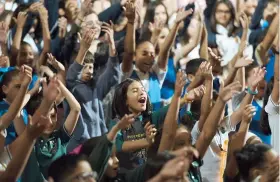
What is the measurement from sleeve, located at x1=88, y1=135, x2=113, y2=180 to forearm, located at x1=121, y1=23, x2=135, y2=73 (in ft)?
6.39

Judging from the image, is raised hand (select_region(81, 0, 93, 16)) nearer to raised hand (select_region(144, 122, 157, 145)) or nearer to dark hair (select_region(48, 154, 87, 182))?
raised hand (select_region(144, 122, 157, 145))

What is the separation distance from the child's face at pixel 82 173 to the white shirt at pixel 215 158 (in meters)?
1.28

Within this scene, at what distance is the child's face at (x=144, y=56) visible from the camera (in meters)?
6.58

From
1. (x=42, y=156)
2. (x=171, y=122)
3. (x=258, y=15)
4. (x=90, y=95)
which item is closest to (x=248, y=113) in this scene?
(x=171, y=122)

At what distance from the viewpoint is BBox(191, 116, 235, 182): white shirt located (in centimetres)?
536

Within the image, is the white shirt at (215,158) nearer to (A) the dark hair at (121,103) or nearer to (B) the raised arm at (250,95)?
(B) the raised arm at (250,95)

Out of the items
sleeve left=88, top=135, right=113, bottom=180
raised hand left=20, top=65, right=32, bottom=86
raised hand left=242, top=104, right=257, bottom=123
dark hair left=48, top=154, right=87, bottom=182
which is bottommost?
raised hand left=242, top=104, right=257, bottom=123

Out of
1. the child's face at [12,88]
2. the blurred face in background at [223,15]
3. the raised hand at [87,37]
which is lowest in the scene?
the blurred face in background at [223,15]

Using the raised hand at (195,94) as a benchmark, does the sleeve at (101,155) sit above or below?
above

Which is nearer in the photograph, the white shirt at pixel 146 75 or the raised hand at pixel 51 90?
the raised hand at pixel 51 90

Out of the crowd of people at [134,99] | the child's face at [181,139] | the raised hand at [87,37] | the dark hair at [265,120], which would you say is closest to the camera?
the crowd of people at [134,99]

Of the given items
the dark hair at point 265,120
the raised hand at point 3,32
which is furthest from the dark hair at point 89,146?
the raised hand at point 3,32

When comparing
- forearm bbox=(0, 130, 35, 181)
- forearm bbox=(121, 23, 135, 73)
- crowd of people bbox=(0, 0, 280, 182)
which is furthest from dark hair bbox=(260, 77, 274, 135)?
forearm bbox=(0, 130, 35, 181)

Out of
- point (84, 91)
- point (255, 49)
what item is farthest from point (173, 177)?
point (255, 49)
